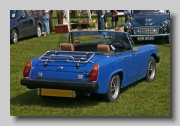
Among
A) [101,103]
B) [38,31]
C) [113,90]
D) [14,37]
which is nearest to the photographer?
[101,103]

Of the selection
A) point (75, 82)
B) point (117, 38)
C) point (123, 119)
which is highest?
point (117, 38)

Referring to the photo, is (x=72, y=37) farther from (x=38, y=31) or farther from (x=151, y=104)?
(x=38, y=31)

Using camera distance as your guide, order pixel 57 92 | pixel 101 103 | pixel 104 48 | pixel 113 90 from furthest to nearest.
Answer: pixel 104 48
pixel 113 90
pixel 101 103
pixel 57 92

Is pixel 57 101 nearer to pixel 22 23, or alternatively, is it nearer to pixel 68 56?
pixel 68 56

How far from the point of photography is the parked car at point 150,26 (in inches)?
569

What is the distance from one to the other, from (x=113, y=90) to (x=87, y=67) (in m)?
0.83

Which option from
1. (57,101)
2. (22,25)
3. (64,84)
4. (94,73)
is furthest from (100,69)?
(22,25)

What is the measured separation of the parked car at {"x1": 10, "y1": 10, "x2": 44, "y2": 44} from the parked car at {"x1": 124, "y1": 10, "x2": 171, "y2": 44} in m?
3.89

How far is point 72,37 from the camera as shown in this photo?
26.7 feet

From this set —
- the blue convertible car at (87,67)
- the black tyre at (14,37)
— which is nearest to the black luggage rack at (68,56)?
the blue convertible car at (87,67)

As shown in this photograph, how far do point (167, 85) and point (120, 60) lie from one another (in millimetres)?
1665

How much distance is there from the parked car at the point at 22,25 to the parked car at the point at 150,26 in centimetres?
389

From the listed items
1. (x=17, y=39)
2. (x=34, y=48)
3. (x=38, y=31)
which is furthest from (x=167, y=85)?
(x=38, y=31)

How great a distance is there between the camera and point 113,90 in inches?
285
